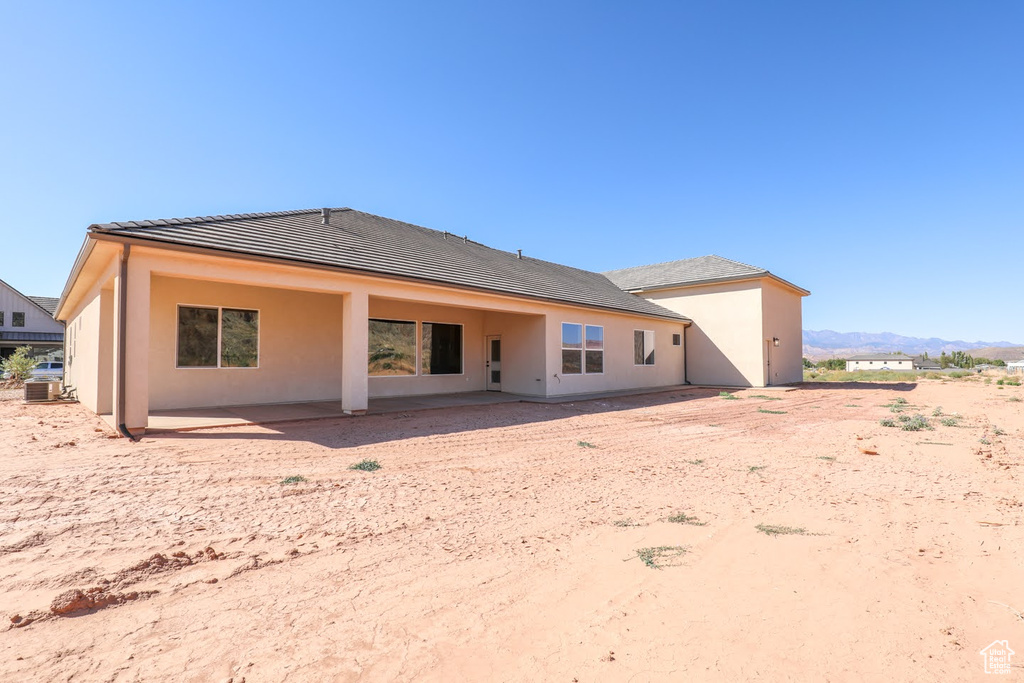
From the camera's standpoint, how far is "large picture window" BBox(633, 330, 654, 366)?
1769cm

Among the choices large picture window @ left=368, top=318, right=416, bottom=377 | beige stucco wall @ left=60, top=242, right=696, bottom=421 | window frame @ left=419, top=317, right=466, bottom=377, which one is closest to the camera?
beige stucco wall @ left=60, top=242, right=696, bottom=421

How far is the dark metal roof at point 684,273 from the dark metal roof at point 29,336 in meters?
41.1

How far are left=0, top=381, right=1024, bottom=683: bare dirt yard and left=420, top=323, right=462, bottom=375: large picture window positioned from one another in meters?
7.74

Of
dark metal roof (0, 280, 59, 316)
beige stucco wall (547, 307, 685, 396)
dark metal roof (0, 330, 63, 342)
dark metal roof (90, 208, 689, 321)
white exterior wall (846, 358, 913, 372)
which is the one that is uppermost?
dark metal roof (0, 280, 59, 316)

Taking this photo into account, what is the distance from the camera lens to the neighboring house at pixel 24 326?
32344 mm

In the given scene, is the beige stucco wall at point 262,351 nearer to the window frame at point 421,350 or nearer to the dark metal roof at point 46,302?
the window frame at point 421,350

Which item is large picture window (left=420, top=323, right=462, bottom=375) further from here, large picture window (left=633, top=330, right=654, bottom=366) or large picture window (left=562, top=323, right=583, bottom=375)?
large picture window (left=633, top=330, right=654, bottom=366)

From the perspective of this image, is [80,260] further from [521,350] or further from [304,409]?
[521,350]

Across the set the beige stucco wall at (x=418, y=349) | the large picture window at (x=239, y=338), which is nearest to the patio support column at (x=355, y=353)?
the beige stucco wall at (x=418, y=349)

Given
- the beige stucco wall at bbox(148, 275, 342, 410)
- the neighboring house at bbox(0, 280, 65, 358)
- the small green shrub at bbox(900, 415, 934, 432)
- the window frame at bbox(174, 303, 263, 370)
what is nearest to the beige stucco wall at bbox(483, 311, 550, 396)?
the beige stucco wall at bbox(148, 275, 342, 410)

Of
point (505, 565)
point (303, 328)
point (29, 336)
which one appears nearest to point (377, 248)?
point (303, 328)

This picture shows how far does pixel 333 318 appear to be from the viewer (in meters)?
12.5

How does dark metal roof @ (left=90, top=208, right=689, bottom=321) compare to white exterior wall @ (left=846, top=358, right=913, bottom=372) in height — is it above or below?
above

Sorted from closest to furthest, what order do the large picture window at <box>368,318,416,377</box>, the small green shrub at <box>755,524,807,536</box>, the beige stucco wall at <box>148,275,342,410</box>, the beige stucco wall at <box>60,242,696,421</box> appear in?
the small green shrub at <box>755,524,807,536</box> < the beige stucco wall at <box>60,242,696,421</box> < the beige stucco wall at <box>148,275,342,410</box> < the large picture window at <box>368,318,416,377</box>
